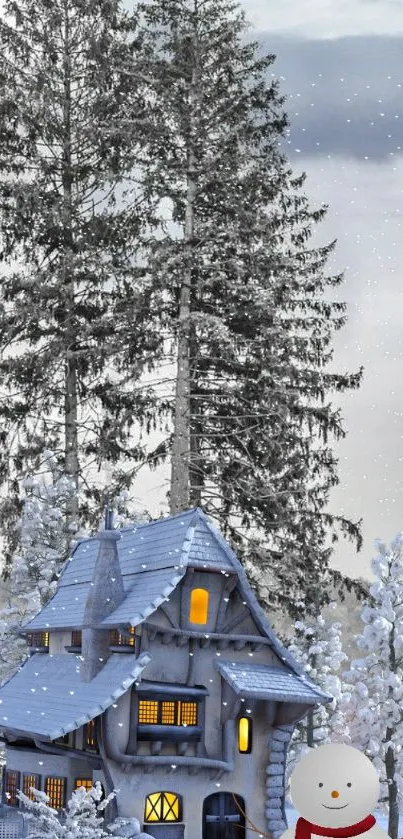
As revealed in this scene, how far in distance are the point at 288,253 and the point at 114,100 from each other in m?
6.97

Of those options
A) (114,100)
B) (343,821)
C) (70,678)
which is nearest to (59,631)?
(70,678)

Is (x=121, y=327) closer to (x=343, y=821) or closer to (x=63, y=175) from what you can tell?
(x=63, y=175)

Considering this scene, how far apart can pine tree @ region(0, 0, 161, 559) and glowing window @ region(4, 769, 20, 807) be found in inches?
329

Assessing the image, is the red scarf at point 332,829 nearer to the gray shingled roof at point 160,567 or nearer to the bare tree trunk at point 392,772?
the gray shingled roof at point 160,567

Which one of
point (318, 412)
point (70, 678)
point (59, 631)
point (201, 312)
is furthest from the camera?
point (318, 412)

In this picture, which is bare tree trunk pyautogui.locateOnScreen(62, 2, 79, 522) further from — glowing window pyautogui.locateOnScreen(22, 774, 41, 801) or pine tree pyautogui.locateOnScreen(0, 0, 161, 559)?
glowing window pyautogui.locateOnScreen(22, 774, 41, 801)

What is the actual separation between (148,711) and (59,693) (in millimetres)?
2113

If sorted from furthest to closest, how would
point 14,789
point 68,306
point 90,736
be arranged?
point 68,306 → point 14,789 → point 90,736

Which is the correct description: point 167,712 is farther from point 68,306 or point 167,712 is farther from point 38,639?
point 68,306

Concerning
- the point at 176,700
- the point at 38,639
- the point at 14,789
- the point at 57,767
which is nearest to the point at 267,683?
the point at 176,700

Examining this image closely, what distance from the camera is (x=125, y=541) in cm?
2317

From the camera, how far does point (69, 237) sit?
107ft

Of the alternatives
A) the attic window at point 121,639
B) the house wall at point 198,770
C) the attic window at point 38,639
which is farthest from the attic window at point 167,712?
the attic window at point 38,639

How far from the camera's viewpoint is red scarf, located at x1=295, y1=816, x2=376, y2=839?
321 inches
